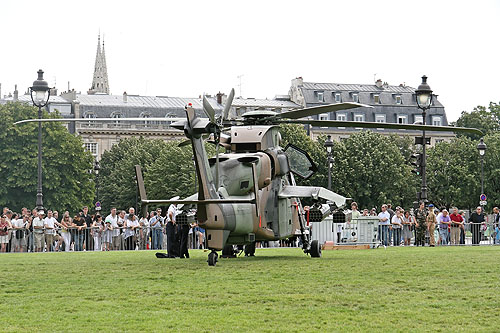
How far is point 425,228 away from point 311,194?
48.2 ft

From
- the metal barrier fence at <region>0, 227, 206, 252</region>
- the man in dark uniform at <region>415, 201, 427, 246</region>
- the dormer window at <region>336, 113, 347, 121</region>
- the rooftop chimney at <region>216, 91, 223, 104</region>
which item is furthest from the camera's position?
the rooftop chimney at <region>216, 91, 223, 104</region>

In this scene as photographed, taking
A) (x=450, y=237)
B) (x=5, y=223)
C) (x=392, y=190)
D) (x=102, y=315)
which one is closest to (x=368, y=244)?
(x=450, y=237)

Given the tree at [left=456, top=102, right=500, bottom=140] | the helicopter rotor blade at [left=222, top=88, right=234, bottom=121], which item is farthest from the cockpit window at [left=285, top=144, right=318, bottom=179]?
the tree at [left=456, top=102, right=500, bottom=140]

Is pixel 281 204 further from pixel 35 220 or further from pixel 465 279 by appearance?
pixel 35 220

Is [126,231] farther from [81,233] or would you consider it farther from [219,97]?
[219,97]

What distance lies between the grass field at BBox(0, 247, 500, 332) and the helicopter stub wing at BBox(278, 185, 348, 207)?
4.53m

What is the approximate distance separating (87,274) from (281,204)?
8295 millimetres

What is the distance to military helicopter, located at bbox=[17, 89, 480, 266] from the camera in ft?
72.7

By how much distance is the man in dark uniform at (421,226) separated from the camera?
39.3 m

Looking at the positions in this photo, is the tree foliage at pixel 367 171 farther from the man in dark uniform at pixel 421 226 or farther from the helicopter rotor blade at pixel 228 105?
the helicopter rotor blade at pixel 228 105

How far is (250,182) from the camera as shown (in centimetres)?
2458

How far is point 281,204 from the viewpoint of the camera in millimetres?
26719

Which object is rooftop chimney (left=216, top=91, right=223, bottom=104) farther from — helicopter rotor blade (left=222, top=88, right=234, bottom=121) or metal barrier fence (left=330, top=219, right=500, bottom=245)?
helicopter rotor blade (left=222, top=88, right=234, bottom=121)

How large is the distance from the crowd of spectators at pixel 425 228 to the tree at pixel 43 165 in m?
44.1
